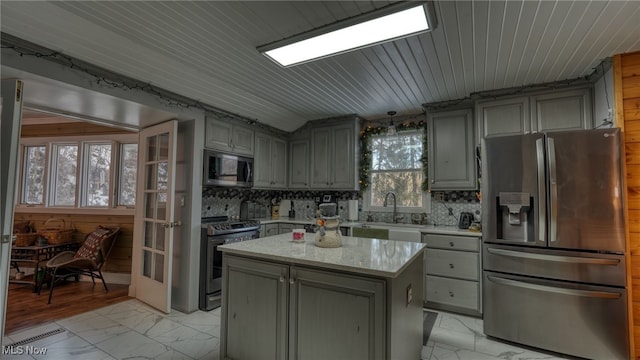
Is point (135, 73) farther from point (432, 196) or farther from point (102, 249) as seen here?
point (432, 196)

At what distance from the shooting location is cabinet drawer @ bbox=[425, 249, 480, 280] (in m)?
3.11

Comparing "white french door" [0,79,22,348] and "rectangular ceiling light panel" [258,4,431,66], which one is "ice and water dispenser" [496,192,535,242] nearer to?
"rectangular ceiling light panel" [258,4,431,66]

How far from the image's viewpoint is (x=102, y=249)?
12.7ft

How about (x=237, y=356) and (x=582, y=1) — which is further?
(x=237, y=356)

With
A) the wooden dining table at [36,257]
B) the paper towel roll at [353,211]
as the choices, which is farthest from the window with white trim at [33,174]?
the paper towel roll at [353,211]

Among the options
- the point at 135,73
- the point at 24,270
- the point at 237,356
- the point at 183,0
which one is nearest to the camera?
the point at 183,0

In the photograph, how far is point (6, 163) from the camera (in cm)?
203

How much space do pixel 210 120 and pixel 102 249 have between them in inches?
90.6

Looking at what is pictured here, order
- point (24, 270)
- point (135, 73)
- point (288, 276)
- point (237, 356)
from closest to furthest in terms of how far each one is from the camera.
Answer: point (288, 276)
point (237, 356)
point (135, 73)
point (24, 270)

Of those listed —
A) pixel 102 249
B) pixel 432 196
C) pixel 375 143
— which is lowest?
pixel 102 249

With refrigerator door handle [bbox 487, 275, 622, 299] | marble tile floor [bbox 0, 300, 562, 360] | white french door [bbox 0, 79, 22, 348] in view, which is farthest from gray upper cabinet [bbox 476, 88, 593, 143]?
white french door [bbox 0, 79, 22, 348]

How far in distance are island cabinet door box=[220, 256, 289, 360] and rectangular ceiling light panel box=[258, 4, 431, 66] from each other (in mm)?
1615

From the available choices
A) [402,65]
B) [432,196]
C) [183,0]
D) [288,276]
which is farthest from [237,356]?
[432,196]

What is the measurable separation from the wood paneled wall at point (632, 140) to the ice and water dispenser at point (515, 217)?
0.73 meters
